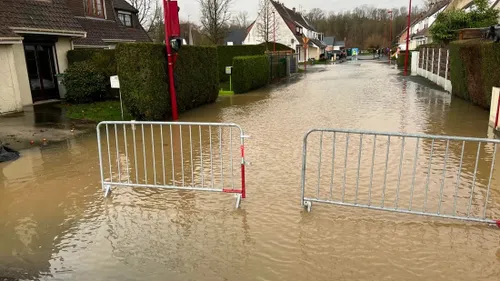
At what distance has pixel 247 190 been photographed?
18.8 ft

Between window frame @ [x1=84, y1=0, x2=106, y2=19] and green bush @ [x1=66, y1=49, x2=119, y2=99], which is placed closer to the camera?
green bush @ [x1=66, y1=49, x2=119, y2=99]

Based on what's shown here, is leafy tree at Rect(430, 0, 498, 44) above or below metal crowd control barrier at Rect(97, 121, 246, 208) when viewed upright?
above

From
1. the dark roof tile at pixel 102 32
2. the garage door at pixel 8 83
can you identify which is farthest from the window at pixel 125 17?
the garage door at pixel 8 83

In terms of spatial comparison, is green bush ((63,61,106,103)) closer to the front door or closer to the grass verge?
the grass verge

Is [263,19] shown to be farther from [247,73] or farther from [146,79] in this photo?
[146,79]

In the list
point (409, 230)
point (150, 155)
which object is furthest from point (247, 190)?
point (150, 155)

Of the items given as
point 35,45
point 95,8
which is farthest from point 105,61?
point 95,8

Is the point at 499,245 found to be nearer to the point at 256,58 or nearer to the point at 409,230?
the point at 409,230

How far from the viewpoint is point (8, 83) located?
1278cm

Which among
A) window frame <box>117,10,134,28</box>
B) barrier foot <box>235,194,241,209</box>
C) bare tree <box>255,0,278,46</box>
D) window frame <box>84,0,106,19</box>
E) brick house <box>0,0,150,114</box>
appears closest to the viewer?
barrier foot <box>235,194,241,209</box>

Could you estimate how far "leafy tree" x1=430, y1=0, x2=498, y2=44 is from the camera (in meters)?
21.7

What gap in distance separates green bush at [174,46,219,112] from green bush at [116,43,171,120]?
155 cm

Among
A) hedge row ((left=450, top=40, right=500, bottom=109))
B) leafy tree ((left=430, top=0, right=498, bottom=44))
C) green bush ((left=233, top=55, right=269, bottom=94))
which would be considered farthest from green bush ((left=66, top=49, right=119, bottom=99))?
leafy tree ((left=430, top=0, right=498, bottom=44))

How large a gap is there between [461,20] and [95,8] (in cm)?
2212
